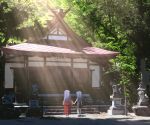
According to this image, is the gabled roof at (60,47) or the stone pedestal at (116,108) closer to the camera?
the stone pedestal at (116,108)

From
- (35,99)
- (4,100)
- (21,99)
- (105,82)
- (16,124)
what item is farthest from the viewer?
(105,82)

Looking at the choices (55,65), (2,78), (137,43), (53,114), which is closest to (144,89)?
(137,43)

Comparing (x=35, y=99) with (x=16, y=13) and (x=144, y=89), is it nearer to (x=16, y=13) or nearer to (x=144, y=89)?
(x=16, y=13)

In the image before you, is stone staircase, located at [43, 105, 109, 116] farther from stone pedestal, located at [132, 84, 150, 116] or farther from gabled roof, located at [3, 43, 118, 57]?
gabled roof, located at [3, 43, 118, 57]

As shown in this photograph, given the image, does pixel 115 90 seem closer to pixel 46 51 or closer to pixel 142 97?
pixel 142 97

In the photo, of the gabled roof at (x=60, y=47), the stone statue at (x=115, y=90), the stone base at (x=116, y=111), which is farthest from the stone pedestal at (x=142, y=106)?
the gabled roof at (x=60, y=47)

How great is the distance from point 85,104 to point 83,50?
497 cm

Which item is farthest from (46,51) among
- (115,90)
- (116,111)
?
(116,111)

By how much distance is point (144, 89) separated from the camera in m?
24.9

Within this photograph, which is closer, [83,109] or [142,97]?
[142,97]

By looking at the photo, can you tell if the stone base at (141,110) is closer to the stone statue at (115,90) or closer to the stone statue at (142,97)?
the stone statue at (142,97)

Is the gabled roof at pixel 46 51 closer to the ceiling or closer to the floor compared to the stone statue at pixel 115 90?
closer to the ceiling

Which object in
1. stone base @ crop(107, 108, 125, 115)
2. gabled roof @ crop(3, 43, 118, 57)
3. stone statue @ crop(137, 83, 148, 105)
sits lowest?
stone base @ crop(107, 108, 125, 115)

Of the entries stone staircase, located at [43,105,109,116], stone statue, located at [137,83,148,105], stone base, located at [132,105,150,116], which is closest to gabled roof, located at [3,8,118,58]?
stone staircase, located at [43,105,109,116]
